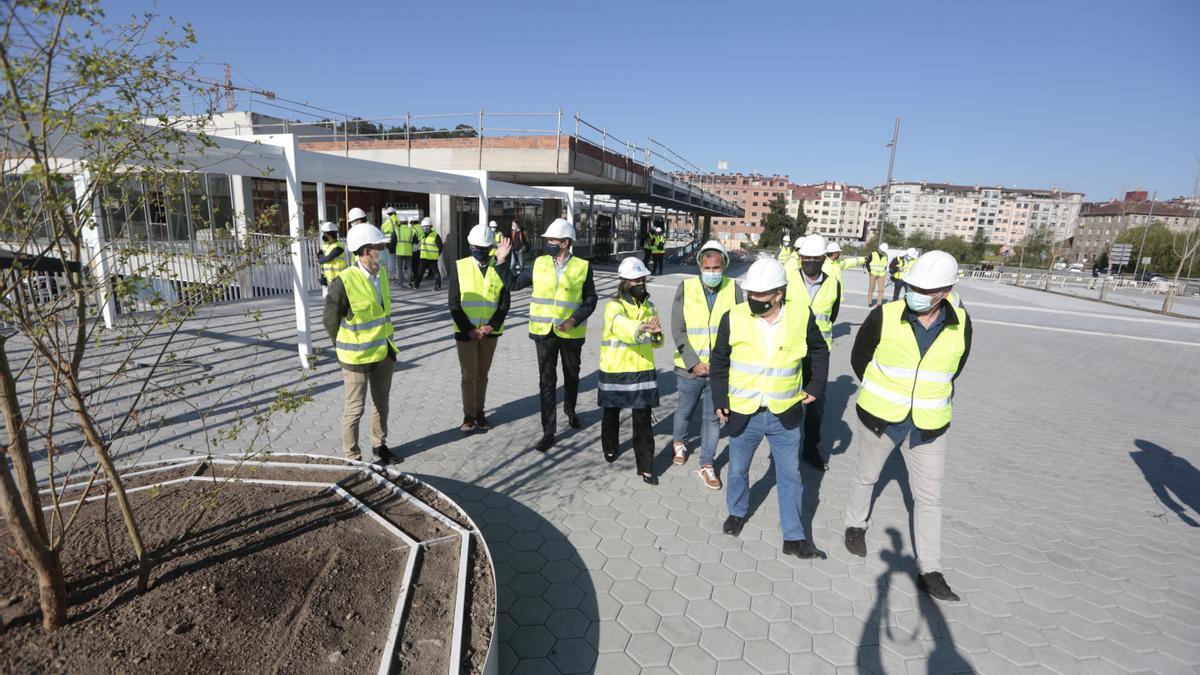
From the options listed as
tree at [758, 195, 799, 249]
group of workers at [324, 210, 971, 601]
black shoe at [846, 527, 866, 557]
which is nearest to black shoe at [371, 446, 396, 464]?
group of workers at [324, 210, 971, 601]

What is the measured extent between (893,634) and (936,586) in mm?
529

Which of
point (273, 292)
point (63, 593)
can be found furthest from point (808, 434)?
point (273, 292)

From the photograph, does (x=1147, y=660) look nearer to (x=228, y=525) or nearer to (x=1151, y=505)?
(x=1151, y=505)

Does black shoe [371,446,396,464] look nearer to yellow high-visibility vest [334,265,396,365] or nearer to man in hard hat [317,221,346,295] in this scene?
yellow high-visibility vest [334,265,396,365]

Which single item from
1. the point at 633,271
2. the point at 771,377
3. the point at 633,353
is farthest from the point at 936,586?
the point at 633,271

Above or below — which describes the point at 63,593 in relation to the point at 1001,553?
above

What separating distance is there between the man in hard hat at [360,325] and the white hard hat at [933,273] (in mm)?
3492

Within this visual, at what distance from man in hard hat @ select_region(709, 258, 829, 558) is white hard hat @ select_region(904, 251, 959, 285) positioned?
612mm

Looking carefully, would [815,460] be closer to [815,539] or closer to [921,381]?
[815,539]

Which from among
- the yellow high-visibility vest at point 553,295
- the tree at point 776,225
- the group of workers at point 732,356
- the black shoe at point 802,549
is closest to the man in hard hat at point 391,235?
the group of workers at point 732,356

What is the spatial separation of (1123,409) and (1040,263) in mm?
72740

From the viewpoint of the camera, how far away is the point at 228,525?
3.10m

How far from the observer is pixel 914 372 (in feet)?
11.0

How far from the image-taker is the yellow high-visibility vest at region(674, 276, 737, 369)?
439cm
